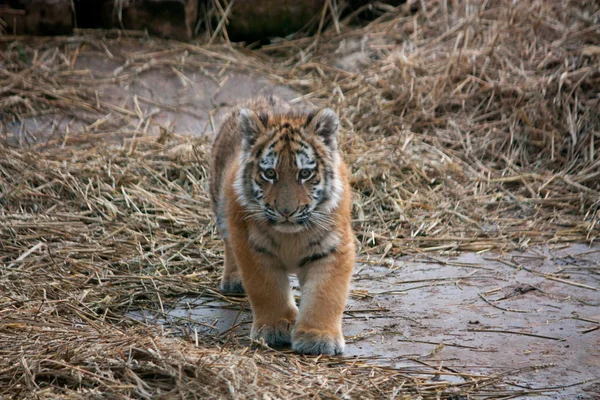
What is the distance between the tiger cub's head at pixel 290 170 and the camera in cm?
Result: 476

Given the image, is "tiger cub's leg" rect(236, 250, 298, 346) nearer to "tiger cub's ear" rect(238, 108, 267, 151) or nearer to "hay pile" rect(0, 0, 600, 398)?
"hay pile" rect(0, 0, 600, 398)

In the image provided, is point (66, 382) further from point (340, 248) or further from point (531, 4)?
point (531, 4)

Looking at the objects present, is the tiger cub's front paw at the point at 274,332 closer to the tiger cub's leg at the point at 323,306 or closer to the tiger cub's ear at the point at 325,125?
the tiger cub's leg at the point at 323,306

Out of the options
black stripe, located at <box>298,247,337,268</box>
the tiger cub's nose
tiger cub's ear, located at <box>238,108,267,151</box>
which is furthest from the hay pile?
tiger cub's ear, located at <box>238,108,267,151</box>

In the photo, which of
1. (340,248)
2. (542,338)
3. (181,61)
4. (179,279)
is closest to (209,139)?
(181,61)

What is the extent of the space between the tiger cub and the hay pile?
35 cm

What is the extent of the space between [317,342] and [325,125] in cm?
139

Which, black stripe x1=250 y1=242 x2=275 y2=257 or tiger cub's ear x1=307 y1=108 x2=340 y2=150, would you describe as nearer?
black stripe x1=250 y1=242 x2=275 y2=257

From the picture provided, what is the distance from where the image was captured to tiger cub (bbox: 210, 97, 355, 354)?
15.5 feet

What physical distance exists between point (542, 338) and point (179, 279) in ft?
8.39

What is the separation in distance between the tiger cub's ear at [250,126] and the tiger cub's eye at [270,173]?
12.5 inches

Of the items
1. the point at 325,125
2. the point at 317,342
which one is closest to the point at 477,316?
the point at 317,342

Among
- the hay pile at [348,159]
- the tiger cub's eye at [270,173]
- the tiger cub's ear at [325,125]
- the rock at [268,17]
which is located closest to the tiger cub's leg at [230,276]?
the hay pile at [348,159]

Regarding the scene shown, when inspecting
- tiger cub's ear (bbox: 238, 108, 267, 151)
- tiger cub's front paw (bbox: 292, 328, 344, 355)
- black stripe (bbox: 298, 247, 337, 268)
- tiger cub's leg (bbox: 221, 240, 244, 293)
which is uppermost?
tiger cub's ear (bbox: 238, 108, 267, 151)
